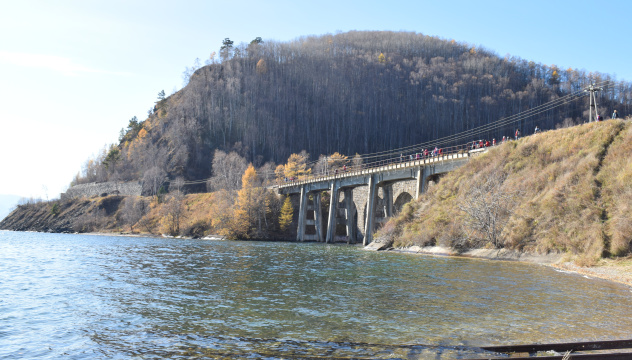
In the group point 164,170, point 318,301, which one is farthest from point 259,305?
point 164,170

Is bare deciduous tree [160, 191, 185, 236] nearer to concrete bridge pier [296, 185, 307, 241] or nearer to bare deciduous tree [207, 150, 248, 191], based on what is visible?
bare deciduous tree [207, 150, 248, 191]

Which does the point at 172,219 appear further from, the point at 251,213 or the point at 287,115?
the point at 287,115

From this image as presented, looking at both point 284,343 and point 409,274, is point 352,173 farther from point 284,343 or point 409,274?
point 284,343

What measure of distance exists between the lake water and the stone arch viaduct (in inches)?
1212

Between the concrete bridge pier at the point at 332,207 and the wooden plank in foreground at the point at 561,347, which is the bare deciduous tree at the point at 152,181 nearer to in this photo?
the concrete bridge pier at the point at 332,207

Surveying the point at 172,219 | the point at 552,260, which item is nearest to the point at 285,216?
the point at 172,219

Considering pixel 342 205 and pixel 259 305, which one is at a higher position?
pixel 342 205

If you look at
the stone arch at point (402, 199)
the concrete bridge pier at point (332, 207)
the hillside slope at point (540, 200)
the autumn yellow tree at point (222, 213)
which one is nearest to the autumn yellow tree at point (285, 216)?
the autumn yellow tree at point (222, 213)

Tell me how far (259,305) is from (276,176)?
4563 inches

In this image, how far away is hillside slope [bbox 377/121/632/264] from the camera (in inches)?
1260

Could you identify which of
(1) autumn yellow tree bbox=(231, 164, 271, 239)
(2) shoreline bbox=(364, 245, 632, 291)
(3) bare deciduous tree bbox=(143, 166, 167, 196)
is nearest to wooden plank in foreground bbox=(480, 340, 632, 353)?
(2) shoreline bbox=(364, 245, 632, 291)

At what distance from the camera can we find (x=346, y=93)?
191 metres

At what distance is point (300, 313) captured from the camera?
16.8 meters

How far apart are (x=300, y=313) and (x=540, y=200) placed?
30.4m
